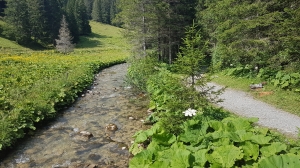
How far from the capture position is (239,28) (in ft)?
55.7

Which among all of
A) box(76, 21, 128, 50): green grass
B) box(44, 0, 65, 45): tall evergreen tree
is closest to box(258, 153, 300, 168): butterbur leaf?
box(76, 21, 128, 50): green grass

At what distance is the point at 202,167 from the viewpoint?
17.0 ft

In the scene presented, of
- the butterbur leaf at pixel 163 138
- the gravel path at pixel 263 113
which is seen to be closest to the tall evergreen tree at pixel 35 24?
the gravel path at pixel 263 113

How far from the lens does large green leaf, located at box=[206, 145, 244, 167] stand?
524 centimetres

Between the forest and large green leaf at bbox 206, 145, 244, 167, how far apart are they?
2 cm

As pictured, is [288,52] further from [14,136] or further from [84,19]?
[84,19]

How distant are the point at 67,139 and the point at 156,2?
62.7 feet

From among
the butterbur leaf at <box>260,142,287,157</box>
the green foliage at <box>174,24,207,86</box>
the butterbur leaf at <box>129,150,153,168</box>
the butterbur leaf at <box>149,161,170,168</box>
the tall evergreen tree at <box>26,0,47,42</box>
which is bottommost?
the butterbur leaf at <box>129,150,153,168</box>

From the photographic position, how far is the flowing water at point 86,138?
8.05m

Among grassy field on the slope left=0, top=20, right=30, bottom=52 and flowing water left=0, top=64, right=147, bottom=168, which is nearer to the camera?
flowing water left=0, top=64, right=147, bottom=168

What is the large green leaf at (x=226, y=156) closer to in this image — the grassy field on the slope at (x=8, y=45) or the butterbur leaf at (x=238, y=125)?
the butterbur leaf at (x=238, y=125)

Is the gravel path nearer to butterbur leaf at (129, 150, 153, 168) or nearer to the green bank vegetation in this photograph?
the green bank vegetation

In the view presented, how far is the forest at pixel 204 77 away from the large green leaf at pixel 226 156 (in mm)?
21

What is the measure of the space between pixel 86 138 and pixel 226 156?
6172 mm
